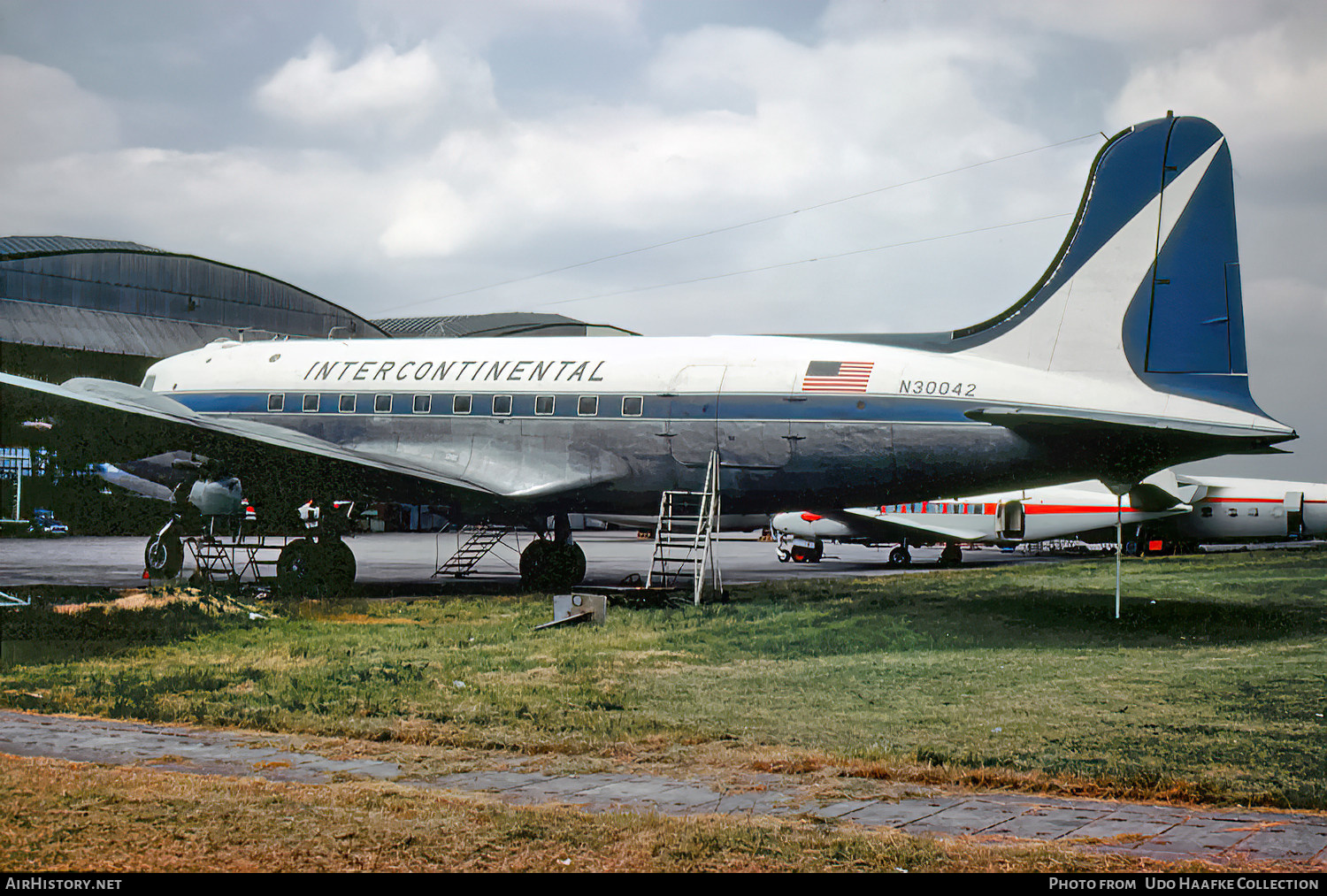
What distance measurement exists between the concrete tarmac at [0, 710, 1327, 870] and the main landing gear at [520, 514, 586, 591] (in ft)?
45.7

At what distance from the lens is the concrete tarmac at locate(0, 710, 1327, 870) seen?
210 inches

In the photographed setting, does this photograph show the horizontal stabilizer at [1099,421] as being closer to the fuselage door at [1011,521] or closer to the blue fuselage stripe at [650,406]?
the blue fuselage stripe at [650,406]

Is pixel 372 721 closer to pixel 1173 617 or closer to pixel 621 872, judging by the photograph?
pixel 621 872

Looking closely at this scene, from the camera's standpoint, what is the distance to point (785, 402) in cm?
1767

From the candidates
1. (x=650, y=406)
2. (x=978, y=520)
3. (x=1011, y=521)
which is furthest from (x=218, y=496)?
(x=1011, y=521)

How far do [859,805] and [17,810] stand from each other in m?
4.63

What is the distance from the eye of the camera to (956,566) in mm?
35438

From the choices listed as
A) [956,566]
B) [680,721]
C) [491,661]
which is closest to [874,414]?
[491,661]

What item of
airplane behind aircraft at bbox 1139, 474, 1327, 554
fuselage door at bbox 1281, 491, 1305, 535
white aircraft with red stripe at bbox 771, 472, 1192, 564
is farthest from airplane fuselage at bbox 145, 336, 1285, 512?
fuselage door at bbox 1281, 491, 1305, 535

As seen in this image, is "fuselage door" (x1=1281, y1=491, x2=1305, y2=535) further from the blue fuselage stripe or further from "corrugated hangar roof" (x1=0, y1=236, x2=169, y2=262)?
"corrugated hangar roof" (x1=0, y1=236, x2=169, y2=262)

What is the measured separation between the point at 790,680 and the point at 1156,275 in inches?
371

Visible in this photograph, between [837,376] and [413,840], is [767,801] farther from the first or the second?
[837,376]

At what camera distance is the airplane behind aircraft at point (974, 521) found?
123 feet

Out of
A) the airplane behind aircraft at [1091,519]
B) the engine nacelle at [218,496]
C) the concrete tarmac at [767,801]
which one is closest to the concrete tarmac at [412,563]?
the airplane behind aircraft at [1091,519]
